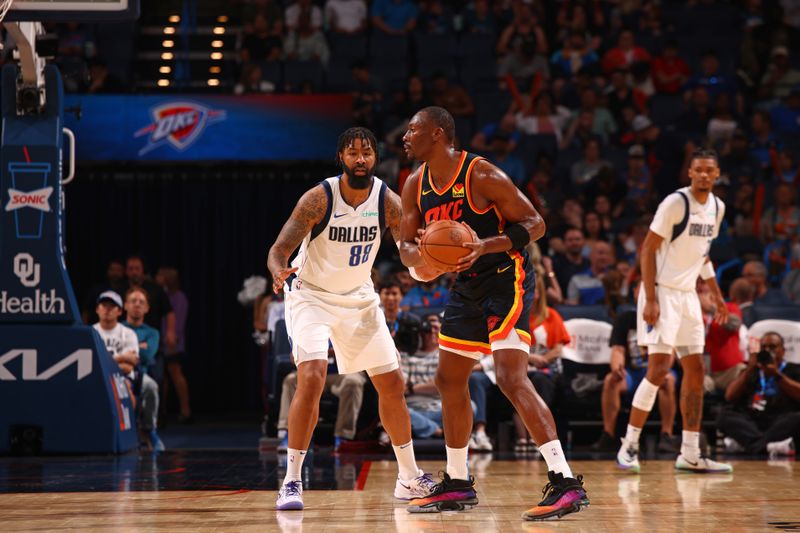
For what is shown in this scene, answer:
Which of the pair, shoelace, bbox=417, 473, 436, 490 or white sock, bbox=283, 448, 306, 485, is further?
shoelace, bbox=417, 473, 436, 490

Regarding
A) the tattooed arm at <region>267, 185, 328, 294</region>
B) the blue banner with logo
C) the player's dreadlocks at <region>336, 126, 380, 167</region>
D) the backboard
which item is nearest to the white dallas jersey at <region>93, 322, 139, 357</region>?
the blue banner with logo

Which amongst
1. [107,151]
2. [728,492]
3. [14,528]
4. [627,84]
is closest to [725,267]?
[627,84]

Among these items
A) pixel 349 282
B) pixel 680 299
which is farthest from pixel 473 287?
pixel 680 299

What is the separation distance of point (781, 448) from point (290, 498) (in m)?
4.95

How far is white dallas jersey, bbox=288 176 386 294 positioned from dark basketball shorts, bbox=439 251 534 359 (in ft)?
2.46

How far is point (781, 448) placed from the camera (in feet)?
30.2

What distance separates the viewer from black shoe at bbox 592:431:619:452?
9.76m

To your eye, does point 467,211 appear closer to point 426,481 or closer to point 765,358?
point 426,481

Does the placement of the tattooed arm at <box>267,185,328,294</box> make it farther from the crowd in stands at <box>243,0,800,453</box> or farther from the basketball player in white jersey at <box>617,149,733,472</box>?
the crowd in stands at <box>243,0,800,453</box>

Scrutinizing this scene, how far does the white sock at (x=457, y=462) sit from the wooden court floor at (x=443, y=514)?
0.67 feet

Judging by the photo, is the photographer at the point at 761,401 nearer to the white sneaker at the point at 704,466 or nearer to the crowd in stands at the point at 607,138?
the crowd in stands at the point at 607,138

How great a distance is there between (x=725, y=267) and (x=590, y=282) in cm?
165

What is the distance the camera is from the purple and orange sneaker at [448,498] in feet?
19.1

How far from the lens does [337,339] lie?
6.36 m
